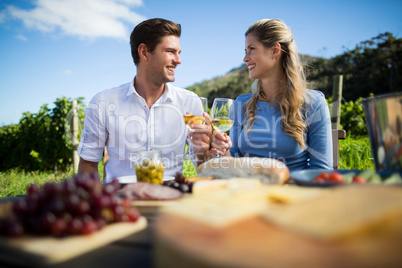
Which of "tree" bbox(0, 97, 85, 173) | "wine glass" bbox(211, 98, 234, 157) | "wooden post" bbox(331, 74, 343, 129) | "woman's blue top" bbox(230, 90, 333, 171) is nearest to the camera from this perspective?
"wine glass" bbox(211, 98, 234, 157)

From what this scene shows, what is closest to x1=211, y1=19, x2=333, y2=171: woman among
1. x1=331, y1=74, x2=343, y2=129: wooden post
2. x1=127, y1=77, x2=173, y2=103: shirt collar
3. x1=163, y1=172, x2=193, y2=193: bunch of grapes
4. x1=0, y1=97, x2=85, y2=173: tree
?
x1=127, y1=77, x2=173, y2=103: shirt collar

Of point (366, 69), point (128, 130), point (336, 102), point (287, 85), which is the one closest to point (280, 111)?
point (287, 85)

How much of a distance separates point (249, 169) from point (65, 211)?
3.95ft

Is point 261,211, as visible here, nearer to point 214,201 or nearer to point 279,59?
point 214,201

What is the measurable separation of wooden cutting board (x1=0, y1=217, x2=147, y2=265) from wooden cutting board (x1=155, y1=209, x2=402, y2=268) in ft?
0.81

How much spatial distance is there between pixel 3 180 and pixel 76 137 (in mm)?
2030

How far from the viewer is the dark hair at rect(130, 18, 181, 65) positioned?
11.2ft

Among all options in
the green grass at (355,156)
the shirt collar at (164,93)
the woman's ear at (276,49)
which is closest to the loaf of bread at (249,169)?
the shirt collar at (164,93)

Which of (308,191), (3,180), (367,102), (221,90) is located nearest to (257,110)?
(367,102)

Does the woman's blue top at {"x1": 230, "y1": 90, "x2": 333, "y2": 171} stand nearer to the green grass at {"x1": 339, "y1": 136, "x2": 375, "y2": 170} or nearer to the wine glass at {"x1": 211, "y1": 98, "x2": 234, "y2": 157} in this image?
the wine glass at {"x1": 211, "y1": 98, "x2": 234, "y2": 157}

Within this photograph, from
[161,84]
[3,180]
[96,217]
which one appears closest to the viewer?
[96,217]

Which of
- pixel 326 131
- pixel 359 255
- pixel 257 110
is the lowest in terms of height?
pixel 359 255

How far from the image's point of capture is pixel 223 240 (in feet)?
1.95

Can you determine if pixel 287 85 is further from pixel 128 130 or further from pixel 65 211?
pixel 65 211
